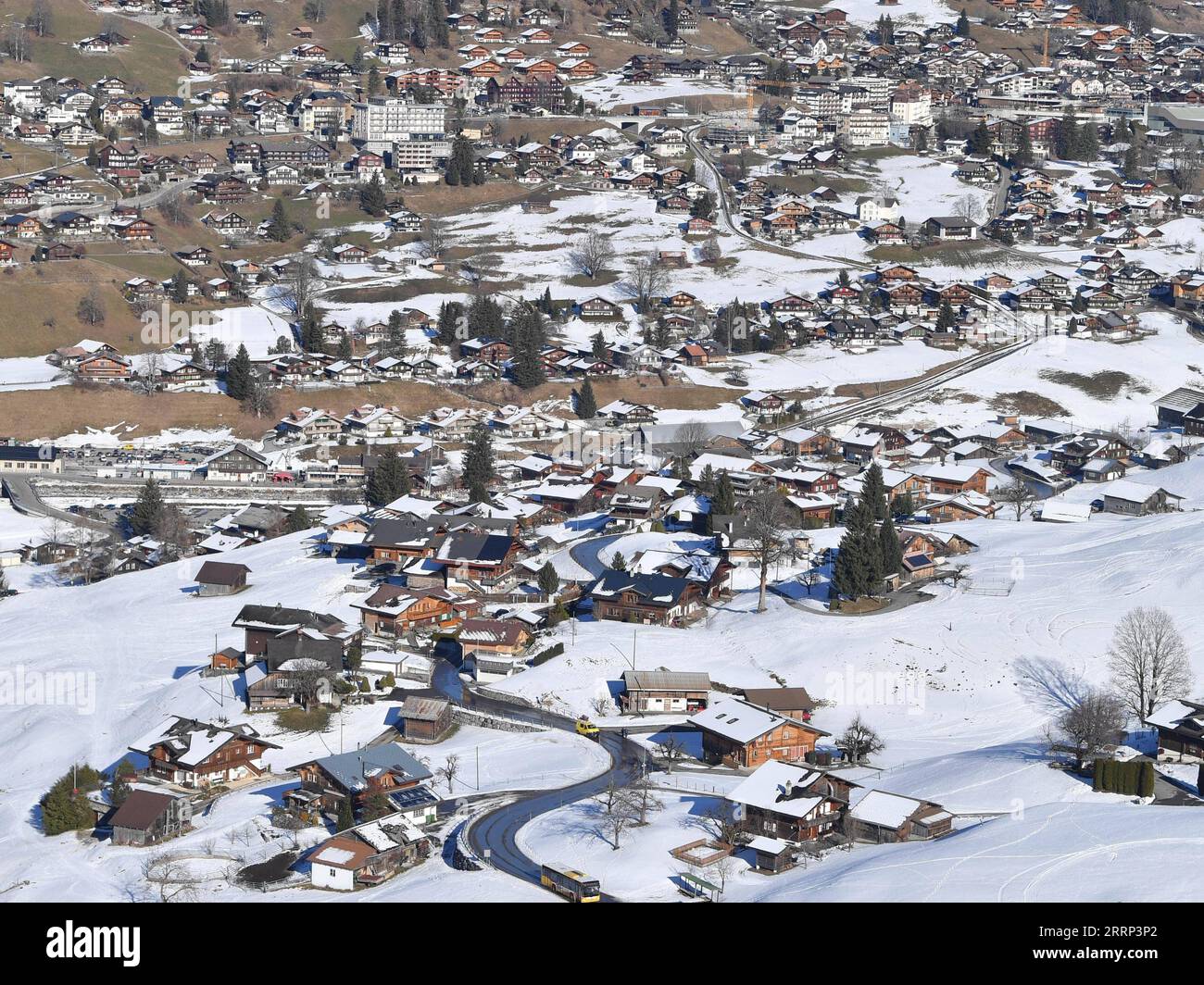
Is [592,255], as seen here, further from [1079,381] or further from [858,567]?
[858,567]

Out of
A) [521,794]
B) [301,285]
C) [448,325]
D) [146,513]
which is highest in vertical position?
[301,285]

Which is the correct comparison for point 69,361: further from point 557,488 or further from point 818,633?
point 818,633

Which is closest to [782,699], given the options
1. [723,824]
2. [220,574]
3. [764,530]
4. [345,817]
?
[723,824]

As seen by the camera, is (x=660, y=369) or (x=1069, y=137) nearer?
(x=660, y=369)

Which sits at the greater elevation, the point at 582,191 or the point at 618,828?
the point at 582,191

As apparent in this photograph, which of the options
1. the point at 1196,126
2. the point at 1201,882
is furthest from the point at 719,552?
the point at 1196,126

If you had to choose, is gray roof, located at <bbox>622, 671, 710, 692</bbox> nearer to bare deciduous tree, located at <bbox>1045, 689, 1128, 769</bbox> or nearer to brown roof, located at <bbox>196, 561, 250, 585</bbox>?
bare deciduous tree, located at <bbox>1045, 689, 1128, 769</bbox>

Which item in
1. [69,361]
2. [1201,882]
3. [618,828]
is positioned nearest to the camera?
[1201,882]
